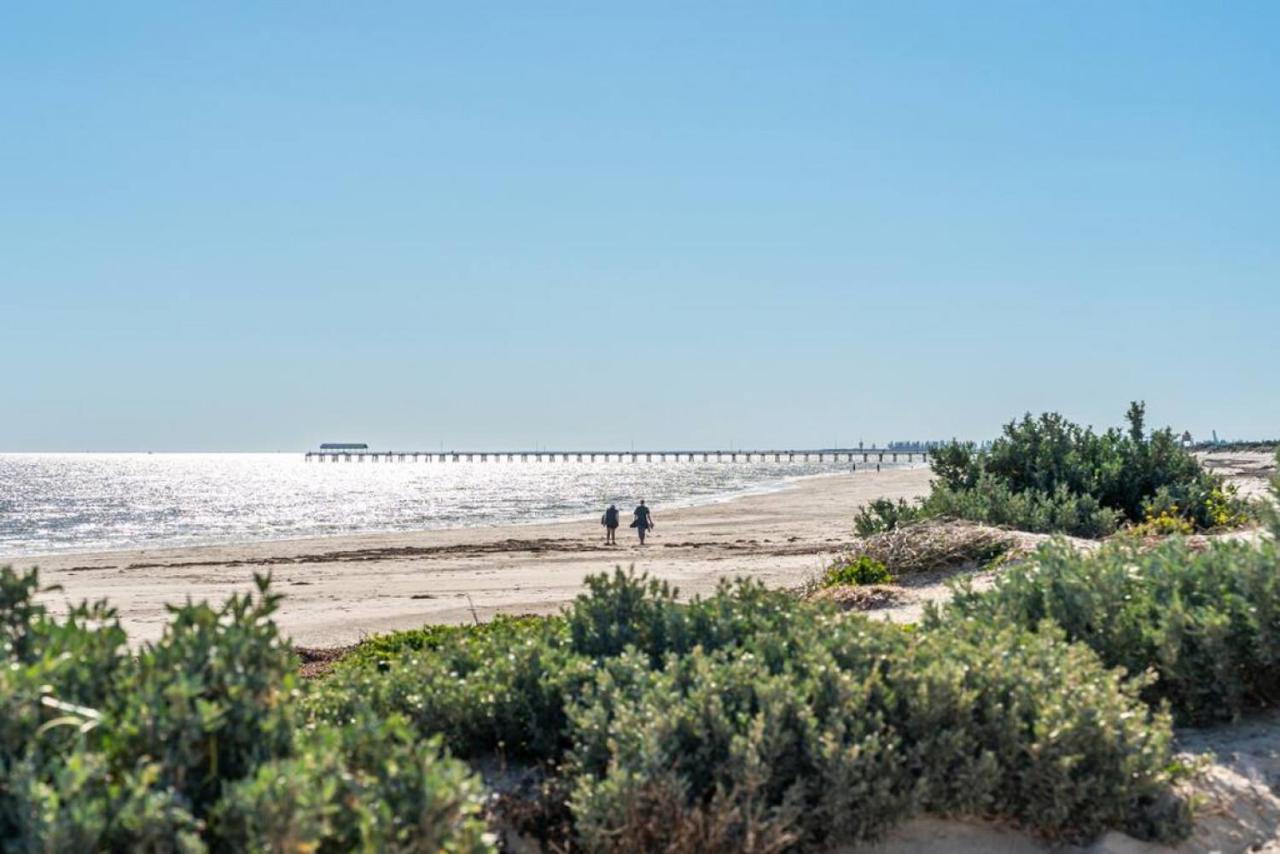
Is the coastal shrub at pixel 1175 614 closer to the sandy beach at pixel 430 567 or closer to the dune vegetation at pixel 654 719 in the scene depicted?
the dune vegetation at pixel 654 719

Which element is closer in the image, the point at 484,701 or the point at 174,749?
the point at 174,749

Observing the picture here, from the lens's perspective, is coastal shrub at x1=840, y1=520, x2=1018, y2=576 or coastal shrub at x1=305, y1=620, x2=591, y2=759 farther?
coastal shrub at x1=840, y1=520, x2=1018, y2=576

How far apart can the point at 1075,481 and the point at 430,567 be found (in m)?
16.0

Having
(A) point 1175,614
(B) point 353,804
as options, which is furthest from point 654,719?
(A) point 1175,614

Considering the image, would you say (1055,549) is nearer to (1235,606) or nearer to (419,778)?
(1235,606)

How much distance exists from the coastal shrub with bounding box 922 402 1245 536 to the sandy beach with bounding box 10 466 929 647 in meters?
2.27

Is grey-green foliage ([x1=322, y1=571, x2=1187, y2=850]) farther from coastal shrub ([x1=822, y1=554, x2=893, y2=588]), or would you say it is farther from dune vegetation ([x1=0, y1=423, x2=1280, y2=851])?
coastal shrub ([x1=822, y1=554, x2=893, y2=588])

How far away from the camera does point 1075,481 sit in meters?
14.1

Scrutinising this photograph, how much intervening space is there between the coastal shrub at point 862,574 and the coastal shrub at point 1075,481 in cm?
277

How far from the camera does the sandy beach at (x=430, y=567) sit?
17.4 m

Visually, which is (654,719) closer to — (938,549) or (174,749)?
(174,749)

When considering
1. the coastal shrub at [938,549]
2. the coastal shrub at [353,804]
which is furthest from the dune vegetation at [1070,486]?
the coastal shrub at [353,804]

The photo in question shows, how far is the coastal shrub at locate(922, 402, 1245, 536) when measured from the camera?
1276 centimetres

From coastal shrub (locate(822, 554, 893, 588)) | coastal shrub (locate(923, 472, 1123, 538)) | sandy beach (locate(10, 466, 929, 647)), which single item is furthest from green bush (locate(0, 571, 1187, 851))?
sandy beach (locate(10, 466, 929, 647))
